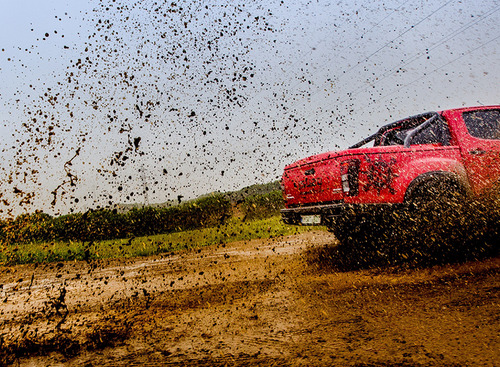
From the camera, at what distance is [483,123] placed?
224 inches

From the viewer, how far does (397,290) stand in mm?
4090

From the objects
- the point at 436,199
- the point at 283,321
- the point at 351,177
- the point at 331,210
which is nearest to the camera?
the point at 283,321

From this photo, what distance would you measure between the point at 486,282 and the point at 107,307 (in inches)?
196

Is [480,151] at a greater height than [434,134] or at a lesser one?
lesser

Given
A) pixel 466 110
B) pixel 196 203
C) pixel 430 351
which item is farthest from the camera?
pixel 196 203

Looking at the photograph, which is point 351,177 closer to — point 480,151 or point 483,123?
point 480,151

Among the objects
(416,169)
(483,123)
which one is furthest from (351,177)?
(483,123)

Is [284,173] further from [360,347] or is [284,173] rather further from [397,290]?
[360,347]

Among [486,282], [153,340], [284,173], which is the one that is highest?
[284,173]

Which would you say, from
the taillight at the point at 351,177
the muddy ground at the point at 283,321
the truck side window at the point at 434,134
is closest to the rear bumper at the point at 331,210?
the taillight at the point at 351,177

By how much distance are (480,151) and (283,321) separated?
13.9 ft

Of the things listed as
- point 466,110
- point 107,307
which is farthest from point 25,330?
point 466,110

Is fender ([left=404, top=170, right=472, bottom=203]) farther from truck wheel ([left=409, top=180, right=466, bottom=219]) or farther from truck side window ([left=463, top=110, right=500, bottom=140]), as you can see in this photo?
truck side window ([left=463, top=110, right=500, bottom=140])

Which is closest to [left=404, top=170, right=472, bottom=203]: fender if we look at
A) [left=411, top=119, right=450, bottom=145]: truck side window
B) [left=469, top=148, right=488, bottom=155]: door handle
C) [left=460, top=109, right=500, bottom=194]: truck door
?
[left=460, top=109, right=500, bottom=194]: truck door
